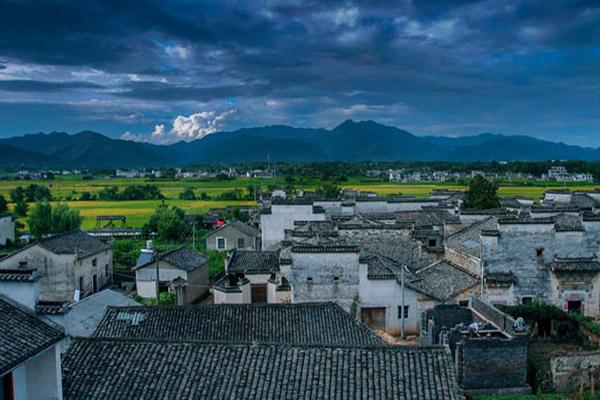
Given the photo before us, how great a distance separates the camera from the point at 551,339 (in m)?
21.8

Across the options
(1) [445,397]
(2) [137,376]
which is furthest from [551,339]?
(2) [137,376]

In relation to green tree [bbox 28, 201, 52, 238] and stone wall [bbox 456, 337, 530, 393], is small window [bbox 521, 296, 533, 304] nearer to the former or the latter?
stone wall [bbox 456, 337, 530, 393]

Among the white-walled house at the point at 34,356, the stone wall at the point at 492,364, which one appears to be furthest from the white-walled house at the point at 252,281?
the white-walled house at the point at 34,356

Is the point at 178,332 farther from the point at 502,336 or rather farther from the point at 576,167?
the point at 576,167

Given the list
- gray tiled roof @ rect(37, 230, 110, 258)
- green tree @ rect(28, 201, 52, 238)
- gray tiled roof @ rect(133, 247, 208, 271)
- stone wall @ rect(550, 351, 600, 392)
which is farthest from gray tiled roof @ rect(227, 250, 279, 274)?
green tree @ rect(28, 201, 52, 238)

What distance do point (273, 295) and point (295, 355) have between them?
14.5 metres

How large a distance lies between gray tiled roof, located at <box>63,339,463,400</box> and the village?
0.03 m

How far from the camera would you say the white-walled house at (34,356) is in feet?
30.1

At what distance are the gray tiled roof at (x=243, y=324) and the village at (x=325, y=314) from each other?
0.06 m

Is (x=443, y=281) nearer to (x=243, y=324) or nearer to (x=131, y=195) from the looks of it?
(x=243, y=324)

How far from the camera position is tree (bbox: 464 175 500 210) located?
5292 cm

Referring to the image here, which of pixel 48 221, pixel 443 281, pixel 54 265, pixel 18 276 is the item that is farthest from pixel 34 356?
pixel 48 221

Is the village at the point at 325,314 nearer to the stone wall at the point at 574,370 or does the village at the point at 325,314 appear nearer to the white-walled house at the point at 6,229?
the stone wall at the point at 574,370

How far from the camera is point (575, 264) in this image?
23.9m
